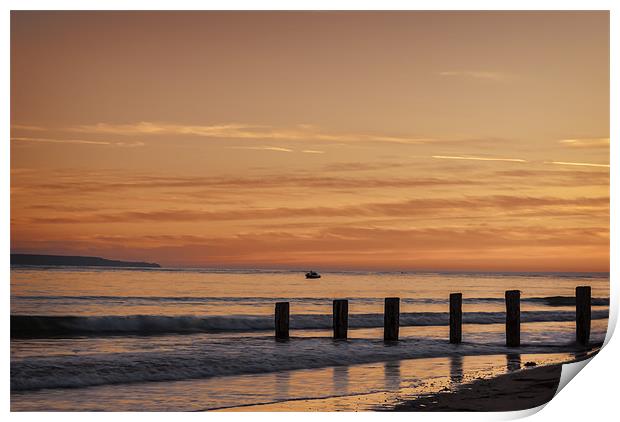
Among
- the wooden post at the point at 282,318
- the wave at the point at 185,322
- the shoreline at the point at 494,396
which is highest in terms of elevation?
the wooden post at the point at 282,318

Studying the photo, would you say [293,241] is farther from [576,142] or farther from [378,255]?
[576,142]

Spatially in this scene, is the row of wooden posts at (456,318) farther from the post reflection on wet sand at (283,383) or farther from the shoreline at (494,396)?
the shoreline at (494,396)

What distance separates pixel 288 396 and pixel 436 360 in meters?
3.59

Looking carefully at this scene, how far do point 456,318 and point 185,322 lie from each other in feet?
23.3

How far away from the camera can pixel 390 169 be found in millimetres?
11461

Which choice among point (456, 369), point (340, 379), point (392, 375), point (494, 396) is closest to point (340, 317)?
point (456, 369)

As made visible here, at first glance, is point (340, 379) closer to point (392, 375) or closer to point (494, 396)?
point (392, 375)

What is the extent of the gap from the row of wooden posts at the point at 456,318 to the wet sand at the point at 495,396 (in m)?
3.64

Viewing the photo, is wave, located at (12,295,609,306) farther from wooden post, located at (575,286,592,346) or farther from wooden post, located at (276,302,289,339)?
wooden post, located at (575,286,592,346)

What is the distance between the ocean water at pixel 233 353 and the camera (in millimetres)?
8570

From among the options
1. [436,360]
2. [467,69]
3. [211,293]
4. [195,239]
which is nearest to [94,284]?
[211,293]

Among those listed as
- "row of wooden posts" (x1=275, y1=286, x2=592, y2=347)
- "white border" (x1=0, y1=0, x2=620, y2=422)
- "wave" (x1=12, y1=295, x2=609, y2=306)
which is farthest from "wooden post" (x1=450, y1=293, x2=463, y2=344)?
"wave" (x1=12, y1=295, x2=609, y2=306)
